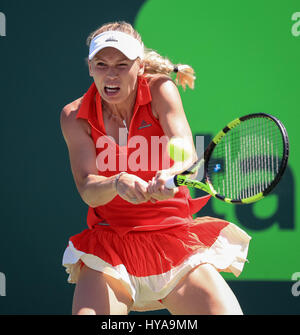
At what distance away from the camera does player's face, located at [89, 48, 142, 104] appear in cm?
234

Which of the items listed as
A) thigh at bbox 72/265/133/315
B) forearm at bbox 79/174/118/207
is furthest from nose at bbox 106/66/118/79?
thigh at bbox 72/265/133/315

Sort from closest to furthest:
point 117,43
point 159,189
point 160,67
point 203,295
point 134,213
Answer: point 159,189 < point 203,295 < point 117,43 < point 134,213 < point 160,67

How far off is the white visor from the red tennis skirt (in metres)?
0.70

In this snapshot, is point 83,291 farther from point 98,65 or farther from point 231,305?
point 98,65

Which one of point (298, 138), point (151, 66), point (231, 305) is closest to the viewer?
point (231, 305)

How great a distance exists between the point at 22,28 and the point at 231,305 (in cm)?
208

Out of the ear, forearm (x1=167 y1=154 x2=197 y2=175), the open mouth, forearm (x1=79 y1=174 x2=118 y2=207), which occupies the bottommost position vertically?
forearm (x1=79 y1=174 x2=118 y2=207)

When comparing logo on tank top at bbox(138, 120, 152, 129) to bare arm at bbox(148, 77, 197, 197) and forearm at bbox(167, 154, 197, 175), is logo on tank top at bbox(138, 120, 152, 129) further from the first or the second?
forearm at bbox(167, 154, 197, 175)

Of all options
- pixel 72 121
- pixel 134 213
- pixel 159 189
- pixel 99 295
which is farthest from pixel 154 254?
pixel 72 121

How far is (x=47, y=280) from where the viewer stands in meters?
3.44

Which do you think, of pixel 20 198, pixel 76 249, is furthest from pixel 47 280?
pixel 76 249

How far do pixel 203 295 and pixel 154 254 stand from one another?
10.7 inches

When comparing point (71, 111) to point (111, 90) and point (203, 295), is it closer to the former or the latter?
point (111, 90)

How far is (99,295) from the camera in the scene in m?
2.20
